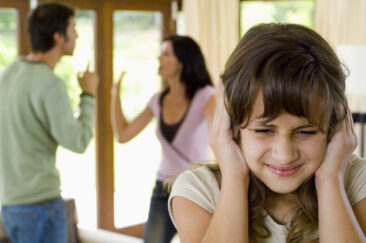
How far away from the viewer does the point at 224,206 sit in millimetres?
1312

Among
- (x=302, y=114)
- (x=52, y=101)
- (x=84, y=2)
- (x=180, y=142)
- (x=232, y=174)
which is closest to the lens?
(x=302, y=114)

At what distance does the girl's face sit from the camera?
1225 millimetres

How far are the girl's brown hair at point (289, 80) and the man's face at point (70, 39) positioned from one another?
6.04 feet

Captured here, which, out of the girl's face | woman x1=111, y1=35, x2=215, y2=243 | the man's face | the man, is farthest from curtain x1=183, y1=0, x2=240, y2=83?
the girl's face

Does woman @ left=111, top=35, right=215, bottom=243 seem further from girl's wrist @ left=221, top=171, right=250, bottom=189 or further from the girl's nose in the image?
the girl's nose

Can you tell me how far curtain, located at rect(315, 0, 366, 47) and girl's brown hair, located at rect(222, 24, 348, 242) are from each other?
11.8 ft

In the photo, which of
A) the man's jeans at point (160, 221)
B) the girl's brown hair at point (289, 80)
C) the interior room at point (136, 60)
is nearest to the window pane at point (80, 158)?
the interior room at point (136, 60)

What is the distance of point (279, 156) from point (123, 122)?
2.33m

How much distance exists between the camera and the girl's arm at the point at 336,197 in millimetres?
1271

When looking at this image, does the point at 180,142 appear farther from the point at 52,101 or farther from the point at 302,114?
the point at 302,114

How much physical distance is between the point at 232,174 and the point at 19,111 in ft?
5.24

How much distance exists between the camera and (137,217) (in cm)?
515

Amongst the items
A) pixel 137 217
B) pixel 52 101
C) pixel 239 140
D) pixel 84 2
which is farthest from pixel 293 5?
pixel 239 140

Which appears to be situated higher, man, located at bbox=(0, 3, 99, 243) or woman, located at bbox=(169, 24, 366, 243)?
woman, located at bbox=(169, 24, 366, 243)
